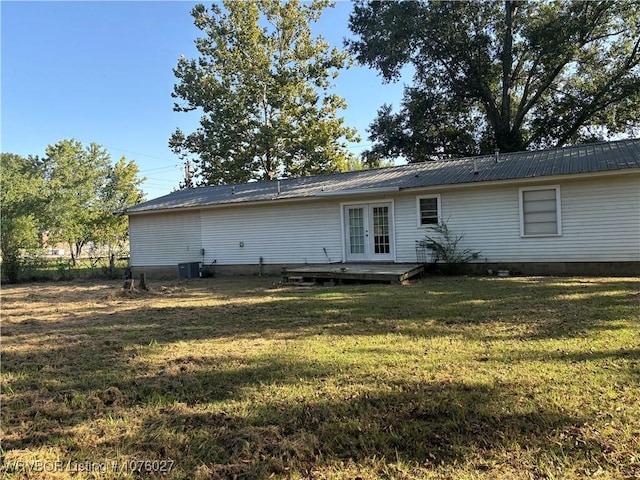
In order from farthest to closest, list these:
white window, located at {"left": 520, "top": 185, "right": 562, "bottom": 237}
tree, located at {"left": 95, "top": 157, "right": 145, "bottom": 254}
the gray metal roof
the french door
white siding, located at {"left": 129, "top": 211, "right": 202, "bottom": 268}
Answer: tree, located at {"left": 95, "top": 157, "right": 145, "bottom": 254} → white siding, located at {"left": 129, "top": 211, "right": 202, "bottom": 268} → the french door → white window, located at {"left": 520, "top": 185, "right": 562, "bottom": 237} → the gray metal roof

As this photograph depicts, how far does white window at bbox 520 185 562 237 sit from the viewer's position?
11.1m

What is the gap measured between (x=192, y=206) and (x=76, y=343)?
425 inches

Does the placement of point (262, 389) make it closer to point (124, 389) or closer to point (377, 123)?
point (124, 389)

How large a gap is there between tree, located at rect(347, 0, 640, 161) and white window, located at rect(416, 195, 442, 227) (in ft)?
39.2

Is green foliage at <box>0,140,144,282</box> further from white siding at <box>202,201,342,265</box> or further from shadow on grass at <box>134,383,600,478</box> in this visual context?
shadow on grass at <box>134,383,600,478</box>

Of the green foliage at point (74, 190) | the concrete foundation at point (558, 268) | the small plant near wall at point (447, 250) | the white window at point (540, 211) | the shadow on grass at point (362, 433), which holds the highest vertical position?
the green foliage at point (74, 190)

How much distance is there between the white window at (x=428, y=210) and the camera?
1248 centimetres

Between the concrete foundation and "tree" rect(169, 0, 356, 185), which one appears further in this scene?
A: "tree" rect(169, 0, 356, 185)

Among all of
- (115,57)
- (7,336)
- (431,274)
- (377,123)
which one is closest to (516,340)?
(7,336)

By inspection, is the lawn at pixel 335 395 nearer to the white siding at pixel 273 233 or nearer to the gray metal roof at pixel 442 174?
the gray metal roof at pixel 442 174

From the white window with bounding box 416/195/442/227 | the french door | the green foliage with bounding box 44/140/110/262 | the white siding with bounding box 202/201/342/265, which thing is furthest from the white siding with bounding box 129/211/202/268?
the green foliage with bounding box 44/140/110/262

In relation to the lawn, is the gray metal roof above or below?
above

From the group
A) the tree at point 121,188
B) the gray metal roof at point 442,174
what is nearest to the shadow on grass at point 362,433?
the gray metal roof at point 442,174

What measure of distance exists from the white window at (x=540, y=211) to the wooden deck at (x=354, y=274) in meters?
3.00
